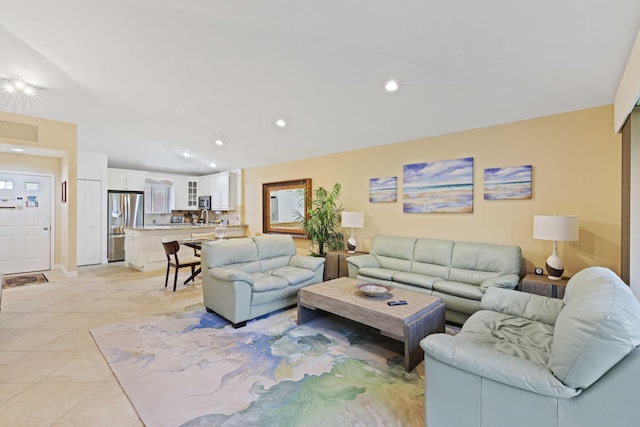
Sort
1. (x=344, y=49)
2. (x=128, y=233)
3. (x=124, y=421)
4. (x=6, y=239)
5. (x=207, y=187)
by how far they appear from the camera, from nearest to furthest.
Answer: (x=124, y=421) < (x=344, y=49) < (x=6, y=239) < (x=128, y=233) < (x=207, y=187)

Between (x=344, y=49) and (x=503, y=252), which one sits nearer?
(x=344, y=49)

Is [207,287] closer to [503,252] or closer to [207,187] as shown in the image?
[503,252]

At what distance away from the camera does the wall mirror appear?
6.16 meters

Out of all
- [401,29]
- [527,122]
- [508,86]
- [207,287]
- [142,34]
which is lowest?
[207,287]

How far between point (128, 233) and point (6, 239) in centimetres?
200

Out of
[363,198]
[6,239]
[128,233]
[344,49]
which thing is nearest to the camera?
[344,49]

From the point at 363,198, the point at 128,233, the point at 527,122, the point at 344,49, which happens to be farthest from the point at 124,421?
the point at 128,233

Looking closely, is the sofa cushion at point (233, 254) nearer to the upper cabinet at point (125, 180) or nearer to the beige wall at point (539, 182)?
the beige wall at point (539, 182)

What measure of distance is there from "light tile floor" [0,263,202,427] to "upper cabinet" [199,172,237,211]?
2.89m

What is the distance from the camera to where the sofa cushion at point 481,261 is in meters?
3.40

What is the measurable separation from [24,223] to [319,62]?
22.1ft

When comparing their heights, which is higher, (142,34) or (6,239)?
(142,34)

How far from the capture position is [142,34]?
3289mm

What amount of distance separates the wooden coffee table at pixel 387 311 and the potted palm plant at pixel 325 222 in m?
1.92
